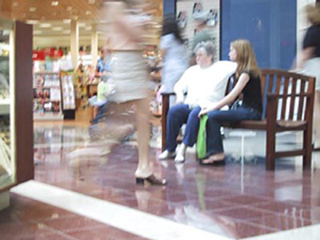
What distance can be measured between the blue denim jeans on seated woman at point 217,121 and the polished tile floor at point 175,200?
0.23 meters

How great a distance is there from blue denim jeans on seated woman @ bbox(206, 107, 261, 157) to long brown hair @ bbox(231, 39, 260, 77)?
399mm

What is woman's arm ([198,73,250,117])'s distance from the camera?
5.32m

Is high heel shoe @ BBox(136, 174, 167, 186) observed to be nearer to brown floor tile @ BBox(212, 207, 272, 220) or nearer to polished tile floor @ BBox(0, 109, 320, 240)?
polished tile floor @ BBox(0, 109, 320, 240)

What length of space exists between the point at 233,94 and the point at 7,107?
2.57m

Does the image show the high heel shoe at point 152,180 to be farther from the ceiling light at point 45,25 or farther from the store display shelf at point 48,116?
the ceiling light at point 45,25

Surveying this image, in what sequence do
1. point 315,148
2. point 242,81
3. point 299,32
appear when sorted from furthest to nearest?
point 299,32
point 315,148
point 242,81

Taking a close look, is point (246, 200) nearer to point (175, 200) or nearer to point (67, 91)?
point (175, 200)

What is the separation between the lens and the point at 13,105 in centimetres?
336

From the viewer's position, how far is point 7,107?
11.0 ft

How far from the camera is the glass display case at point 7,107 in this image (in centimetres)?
334

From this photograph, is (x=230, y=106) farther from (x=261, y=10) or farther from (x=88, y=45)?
(x=88, y=45)

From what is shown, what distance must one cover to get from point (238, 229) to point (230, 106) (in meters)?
Result: 3.14

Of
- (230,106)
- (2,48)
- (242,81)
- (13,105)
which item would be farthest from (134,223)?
(230,106)

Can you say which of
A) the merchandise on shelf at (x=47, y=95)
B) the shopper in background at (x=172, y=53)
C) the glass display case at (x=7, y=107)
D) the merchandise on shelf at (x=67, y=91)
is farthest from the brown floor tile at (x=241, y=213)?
the merchandise on shelf at (x=47, y=95)
